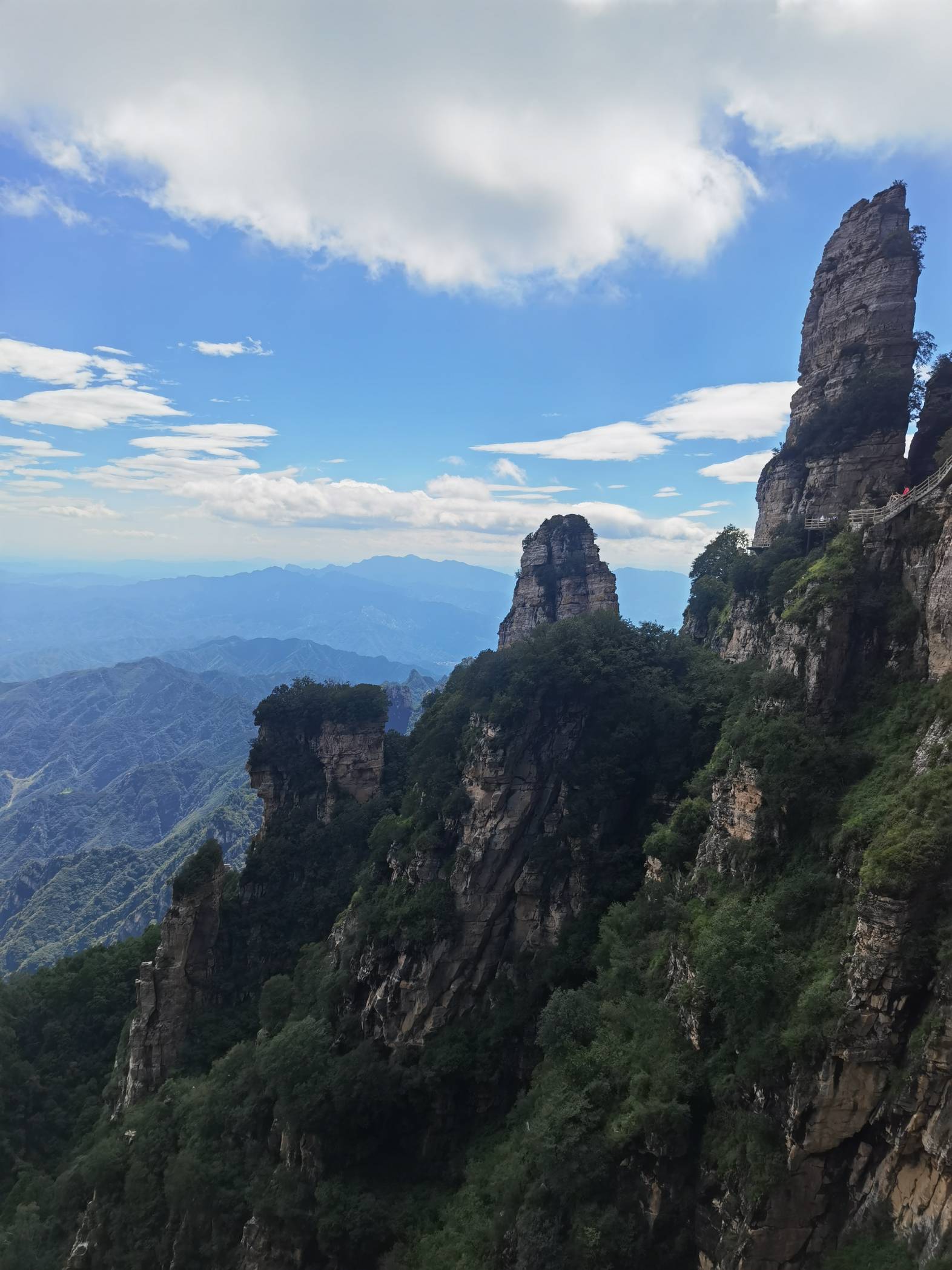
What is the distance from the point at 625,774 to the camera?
35.8 m

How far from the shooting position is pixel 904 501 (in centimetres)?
2583

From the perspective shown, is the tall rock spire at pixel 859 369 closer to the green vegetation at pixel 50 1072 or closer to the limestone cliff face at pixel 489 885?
the limestone cliff face at pixel 489 885

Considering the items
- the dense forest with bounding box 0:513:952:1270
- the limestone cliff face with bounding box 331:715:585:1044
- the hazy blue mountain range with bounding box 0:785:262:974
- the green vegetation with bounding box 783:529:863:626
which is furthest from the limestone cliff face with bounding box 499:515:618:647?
the hazy blue mountain range with bounding box 0:785:262:974

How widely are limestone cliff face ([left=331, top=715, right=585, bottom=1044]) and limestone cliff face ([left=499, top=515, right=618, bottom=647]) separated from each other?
1340 inches

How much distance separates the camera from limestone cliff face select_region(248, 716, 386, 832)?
2135 inches

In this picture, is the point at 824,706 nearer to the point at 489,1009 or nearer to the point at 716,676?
the point at 716,676

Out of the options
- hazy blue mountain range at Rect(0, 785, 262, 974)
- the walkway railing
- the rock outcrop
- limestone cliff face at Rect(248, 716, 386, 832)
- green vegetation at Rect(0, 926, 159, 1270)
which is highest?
the rock outcrop

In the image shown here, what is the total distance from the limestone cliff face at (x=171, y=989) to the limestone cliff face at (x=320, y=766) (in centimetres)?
985

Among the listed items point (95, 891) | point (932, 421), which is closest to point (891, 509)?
point (932, 421)

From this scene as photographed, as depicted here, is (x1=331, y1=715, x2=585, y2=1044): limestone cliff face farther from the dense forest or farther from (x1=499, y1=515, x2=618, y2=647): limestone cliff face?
(x1=499, y1=515, x2=618, y2=647): limestone cliff face

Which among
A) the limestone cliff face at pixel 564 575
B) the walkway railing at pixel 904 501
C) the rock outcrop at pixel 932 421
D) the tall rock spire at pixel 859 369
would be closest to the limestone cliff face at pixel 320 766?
the limestone cliff face at pixel 564 575

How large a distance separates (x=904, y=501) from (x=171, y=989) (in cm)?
4753

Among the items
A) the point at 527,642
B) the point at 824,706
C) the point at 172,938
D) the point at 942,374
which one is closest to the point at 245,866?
the point at 172,938

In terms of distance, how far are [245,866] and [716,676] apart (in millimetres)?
37474
